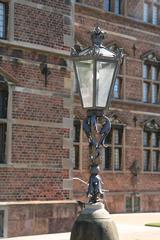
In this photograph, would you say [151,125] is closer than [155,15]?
Yes

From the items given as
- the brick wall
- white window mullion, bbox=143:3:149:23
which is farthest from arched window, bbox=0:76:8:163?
white window mullion, bbox=143:3:149:23

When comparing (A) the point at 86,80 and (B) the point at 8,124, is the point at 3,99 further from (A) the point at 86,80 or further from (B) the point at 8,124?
(A) the point at 86,80

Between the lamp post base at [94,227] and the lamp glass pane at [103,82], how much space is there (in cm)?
132

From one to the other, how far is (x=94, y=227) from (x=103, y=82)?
1748 millimetres

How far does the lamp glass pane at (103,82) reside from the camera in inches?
263

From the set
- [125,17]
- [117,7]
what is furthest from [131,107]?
[117,7]

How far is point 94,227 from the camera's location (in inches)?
238

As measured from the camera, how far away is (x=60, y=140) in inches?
583

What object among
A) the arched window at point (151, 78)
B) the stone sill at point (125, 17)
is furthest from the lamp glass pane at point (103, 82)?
the arched window at point (151, 78)

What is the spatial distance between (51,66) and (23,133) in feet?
6.67

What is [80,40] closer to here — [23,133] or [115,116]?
[115,116]

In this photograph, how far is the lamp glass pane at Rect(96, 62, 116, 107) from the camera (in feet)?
21.9

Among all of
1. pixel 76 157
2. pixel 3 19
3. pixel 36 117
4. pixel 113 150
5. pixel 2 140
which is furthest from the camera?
pixel 113 150

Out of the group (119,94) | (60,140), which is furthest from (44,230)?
(119,94)
